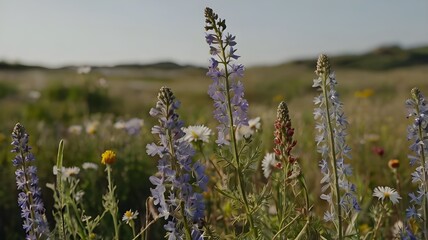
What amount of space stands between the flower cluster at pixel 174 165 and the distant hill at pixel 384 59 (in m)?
47.1

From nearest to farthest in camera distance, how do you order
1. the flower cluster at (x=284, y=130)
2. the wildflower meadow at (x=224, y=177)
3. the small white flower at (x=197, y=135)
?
the wildflower meadow at (x=224, y=177) < the flower cluster at (x=284, y=130) < the small white flower at (x=197, y=135)

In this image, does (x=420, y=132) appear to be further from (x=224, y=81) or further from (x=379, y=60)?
(x=379, y=60)

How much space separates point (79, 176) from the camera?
4.21m

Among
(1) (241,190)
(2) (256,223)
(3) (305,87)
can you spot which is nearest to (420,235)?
(2) (256,223)

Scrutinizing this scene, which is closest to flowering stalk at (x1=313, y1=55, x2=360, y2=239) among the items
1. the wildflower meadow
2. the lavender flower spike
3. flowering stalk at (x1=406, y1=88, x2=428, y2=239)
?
the wildflower meadow

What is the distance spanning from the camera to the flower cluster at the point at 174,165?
1.62 meters

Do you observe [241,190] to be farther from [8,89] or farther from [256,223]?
[8,89]

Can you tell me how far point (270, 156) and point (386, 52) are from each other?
194 ft

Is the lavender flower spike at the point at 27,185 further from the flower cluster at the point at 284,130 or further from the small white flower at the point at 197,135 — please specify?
the flower cluster at the point at 284,130

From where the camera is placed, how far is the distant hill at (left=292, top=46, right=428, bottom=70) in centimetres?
4903

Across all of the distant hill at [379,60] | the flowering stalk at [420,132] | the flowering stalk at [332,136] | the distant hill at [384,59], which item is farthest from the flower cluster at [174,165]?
the distant hill at [384,59]

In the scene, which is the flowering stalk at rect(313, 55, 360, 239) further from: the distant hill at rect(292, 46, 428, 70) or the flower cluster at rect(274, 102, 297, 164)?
the distant hill at rect(292, 46, 428, 70)

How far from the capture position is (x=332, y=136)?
6.02 ft

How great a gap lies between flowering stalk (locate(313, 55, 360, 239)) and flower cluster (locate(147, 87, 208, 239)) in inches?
17.6
